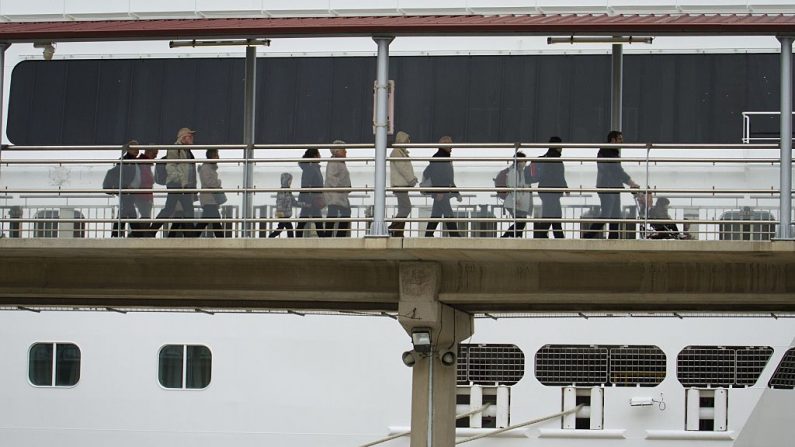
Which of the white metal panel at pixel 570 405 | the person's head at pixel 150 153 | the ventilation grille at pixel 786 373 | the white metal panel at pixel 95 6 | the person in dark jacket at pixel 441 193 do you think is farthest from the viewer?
the white metal panel at pixel 95 6

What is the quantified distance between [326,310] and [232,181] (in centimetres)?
669

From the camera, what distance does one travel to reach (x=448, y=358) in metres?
17.7

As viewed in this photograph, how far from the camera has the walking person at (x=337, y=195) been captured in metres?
15.9

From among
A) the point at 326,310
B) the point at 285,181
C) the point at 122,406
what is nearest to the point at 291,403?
the point at 122,406

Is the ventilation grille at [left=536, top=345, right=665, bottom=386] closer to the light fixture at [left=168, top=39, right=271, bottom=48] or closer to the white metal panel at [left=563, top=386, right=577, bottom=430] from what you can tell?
the white metal panel at [left=563, top=386, right=577, bottom=430]

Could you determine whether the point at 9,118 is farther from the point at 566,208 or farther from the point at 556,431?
the point at 566,208

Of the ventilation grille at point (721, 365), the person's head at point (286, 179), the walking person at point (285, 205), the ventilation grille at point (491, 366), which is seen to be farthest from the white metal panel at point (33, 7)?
the ventilation grille at point (721, 365)

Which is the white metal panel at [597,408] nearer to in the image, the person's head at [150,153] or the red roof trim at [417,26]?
the person's head at [150,153]

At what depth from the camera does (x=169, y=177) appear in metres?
16.4

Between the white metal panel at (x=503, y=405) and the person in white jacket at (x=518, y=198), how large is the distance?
35.1ft

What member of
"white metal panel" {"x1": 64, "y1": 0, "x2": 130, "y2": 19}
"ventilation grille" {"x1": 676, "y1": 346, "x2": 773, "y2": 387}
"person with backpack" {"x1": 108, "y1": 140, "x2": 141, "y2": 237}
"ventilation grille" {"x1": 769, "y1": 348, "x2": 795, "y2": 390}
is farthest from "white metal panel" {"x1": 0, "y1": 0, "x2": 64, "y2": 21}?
"ventilation grille" {"x1": 769, "y1": 348, "x2": 795, "y2": 390}

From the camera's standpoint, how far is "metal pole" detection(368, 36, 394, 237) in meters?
15.2

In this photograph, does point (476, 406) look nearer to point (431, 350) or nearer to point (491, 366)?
point (491, 366)

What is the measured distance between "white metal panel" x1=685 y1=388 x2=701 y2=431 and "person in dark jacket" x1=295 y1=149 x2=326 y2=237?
1143cm
